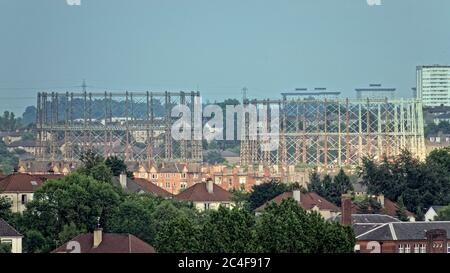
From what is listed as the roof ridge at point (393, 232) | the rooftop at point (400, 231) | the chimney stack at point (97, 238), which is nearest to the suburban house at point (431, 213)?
the rooftop at point (400, 231)

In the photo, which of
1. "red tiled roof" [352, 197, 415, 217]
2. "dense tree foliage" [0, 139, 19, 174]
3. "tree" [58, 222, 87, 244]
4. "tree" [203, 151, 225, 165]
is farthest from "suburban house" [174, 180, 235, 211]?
"tree" [203, 151, 225, 165]

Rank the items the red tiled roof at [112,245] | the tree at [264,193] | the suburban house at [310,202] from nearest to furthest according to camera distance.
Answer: the red tiled roof at [112,245]
the suburban house at [310,202]
the tree at [264,193]

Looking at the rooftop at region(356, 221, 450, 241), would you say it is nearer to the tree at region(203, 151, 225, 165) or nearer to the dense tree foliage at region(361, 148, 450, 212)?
the dense tree foliage at region(361, 148, 450, 212)

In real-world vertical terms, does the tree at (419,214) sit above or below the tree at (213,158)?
below

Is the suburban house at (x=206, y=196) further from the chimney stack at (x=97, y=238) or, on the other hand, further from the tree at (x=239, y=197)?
the chimney stack at (x=97, y=238)

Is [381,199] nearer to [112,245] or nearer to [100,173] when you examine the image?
[100,173]
